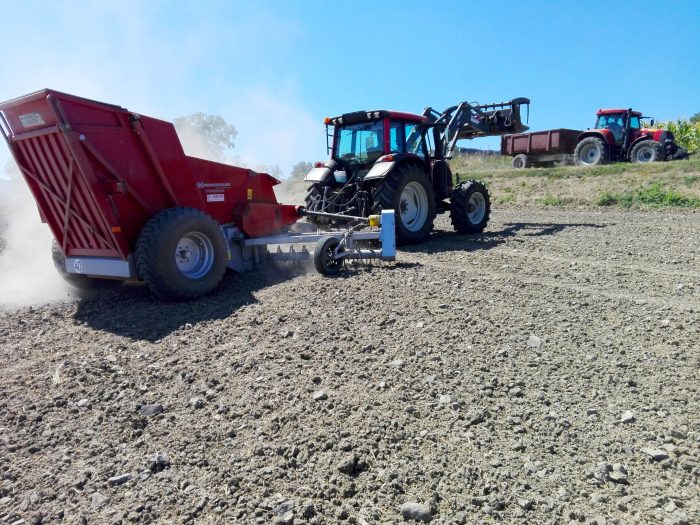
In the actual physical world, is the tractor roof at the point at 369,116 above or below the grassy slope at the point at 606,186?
above

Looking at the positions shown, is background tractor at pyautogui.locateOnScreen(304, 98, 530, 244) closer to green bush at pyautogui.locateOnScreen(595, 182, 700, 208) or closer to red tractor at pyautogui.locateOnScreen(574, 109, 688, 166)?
green bush at pyautogui.locateOnScreen(595, 182, 700, 208)

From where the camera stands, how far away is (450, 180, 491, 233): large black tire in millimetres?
9102

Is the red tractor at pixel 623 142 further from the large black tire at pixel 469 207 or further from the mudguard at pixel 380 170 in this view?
the mudguard at pixel 380 170

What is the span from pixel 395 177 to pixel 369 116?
1.13 meters

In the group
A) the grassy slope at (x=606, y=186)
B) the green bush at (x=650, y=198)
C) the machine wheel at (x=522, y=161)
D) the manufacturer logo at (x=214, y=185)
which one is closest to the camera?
the manufacturer logo at (x=214, y=185)

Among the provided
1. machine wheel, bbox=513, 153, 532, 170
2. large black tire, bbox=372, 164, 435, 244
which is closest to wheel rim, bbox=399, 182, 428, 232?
large black tire, bbox=372, 164, 435, 244

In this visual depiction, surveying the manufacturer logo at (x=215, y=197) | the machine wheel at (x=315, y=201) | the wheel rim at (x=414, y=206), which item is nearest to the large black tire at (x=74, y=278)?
the manufacturer logo at (x=215, y=197)

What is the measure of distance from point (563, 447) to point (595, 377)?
82cm

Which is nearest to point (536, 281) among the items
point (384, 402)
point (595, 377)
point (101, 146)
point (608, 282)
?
point (608, 282)

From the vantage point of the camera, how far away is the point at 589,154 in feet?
65.1

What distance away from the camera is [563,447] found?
2.50 metres

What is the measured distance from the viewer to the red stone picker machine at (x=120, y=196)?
487 centimetres

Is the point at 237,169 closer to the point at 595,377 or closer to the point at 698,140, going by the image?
the point at 595,377

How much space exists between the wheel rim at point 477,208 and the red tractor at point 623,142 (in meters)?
12.0
